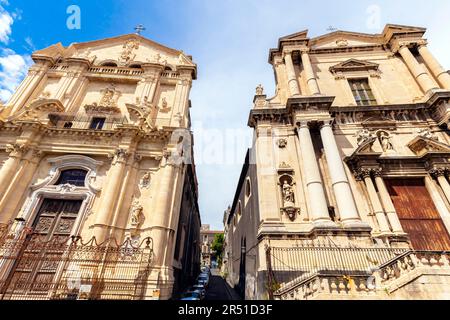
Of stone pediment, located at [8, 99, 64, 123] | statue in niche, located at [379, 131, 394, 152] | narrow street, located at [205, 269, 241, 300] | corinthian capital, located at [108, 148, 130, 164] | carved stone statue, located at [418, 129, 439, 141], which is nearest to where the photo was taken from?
carved stone statue, located at [418, 129, 439, 141]

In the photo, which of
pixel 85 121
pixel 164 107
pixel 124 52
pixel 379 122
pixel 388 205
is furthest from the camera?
pixel 124 52

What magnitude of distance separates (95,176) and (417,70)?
22995 millimetres

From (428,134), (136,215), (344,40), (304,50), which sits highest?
(344,40)

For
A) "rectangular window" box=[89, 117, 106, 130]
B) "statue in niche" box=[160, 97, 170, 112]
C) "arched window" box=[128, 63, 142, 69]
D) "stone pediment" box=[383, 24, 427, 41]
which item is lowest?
"rectangular window" box=[89, 117, 106, 130]

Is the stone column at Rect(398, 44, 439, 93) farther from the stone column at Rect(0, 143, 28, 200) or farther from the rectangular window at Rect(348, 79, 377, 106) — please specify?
the stone column at Rect(0, 143, 28, 200)

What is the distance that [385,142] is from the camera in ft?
40.7

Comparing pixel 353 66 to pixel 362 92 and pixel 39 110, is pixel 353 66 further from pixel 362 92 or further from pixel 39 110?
pixel 39 110

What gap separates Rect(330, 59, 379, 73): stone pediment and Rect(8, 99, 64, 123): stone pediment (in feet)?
67.2

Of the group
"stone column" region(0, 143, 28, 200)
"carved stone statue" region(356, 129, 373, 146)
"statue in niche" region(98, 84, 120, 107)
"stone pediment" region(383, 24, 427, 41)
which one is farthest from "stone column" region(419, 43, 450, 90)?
"stone column" region(0, 143, 28, 200)

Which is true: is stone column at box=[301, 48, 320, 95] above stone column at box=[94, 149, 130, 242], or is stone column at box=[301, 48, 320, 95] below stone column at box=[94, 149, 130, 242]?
above

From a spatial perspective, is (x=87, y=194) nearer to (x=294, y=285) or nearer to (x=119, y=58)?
(x=294, y=285)

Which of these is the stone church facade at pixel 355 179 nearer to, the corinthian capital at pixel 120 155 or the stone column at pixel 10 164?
the corinthian capital at pixel 120 155

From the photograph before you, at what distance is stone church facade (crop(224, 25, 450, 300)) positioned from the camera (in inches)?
252

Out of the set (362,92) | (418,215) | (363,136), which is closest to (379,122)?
(363,136)
